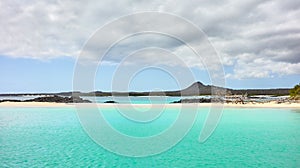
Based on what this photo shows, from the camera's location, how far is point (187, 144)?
19.5 metres

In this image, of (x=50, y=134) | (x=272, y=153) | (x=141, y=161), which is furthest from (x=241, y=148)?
(x=50, y=134)

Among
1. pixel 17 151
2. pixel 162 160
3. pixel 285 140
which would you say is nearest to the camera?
pixel 162 160

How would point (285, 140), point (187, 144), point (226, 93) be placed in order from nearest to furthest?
1. point (187, 144)
2. point (285, 140)
3. point (226, 93)

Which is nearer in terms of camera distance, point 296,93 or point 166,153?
point 166,153

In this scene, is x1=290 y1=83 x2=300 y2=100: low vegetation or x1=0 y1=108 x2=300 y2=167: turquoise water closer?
x1=0 y1=108 x2=300 y2=167: turquoise water

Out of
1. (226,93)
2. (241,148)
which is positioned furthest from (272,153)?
(226,93)

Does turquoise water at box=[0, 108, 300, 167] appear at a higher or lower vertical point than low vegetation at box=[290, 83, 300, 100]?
lower

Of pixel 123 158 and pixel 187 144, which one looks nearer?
pixel 123 158

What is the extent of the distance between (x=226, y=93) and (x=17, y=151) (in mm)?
64415

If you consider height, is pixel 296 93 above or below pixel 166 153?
above

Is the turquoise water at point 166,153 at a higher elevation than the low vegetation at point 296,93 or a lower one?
lower

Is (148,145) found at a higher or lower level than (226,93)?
lower

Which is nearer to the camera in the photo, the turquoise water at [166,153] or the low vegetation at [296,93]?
the turquoise water at [166,153]

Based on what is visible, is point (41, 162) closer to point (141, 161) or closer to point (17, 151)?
point (17, 151)
